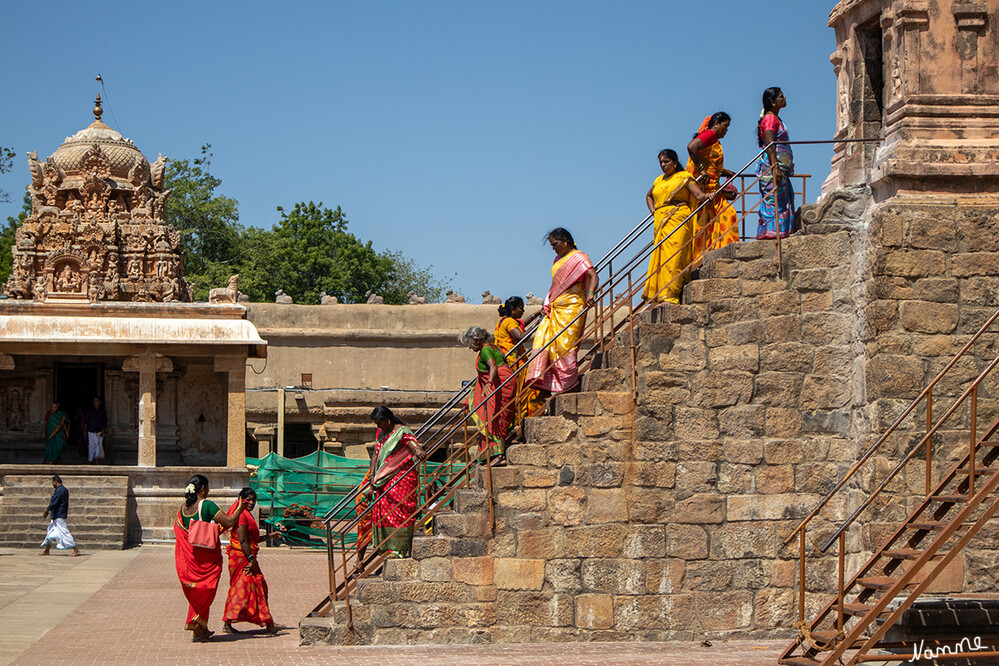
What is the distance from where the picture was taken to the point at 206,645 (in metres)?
11.4

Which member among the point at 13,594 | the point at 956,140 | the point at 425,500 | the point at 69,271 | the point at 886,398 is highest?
the point at 69,271

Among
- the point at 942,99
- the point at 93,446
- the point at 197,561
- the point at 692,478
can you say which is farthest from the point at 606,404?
the point at 93,446

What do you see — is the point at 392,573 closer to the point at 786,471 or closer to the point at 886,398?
the point at 786,471

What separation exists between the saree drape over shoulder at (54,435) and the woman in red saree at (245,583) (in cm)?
1244

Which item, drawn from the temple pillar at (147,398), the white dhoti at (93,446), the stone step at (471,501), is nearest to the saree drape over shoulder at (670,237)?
the stone step at (471,501)

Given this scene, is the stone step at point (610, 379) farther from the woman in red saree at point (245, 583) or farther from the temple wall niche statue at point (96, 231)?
the temple wall niche statue at point (96, 231)

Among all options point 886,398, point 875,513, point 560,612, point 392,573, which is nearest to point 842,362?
point 886,398

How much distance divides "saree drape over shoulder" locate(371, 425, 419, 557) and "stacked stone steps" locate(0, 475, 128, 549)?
34.9 ft

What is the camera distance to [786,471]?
1092 cm

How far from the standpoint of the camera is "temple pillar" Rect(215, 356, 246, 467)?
74.9ft

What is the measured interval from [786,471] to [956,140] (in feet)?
10.1

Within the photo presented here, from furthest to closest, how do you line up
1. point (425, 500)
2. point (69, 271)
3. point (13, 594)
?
1. point (69, 271)
2. point (13, 594)
3. point (425, 500)

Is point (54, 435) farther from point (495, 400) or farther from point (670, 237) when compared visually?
point (670, 237)

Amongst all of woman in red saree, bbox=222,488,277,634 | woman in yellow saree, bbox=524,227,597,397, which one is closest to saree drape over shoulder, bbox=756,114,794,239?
Result: woman in yellow saree, bbox=524,227,597,397
